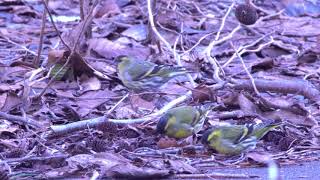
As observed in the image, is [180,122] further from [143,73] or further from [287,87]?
[143,73]

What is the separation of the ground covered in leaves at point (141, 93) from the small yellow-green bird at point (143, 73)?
0.32ft

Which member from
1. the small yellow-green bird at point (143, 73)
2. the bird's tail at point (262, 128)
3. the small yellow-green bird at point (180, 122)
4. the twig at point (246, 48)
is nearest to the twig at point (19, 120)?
the small yellow-green bird at point (180, 122)

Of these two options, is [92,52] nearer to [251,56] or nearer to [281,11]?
[251,56]

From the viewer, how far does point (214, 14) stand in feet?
30.0

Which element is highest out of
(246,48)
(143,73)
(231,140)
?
(231,140)

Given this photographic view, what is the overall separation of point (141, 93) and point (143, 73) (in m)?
0.62

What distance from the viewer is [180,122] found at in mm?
4938

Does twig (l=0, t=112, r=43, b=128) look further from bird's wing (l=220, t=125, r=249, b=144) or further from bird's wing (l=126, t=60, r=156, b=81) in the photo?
bird's wing (l=126, t=60, r=156, b=81)

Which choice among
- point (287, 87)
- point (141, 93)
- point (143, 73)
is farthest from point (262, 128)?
point (143, 73)

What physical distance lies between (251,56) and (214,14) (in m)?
1.59

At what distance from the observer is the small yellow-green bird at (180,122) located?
16.1ft

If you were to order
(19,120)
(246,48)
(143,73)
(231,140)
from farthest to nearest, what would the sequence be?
(246,48) → (143,73) → (19,120) → (231,140)

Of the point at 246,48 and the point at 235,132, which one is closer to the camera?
the point at 235,132

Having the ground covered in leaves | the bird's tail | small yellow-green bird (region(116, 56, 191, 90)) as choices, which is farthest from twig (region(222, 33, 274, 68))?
the bird's tail
